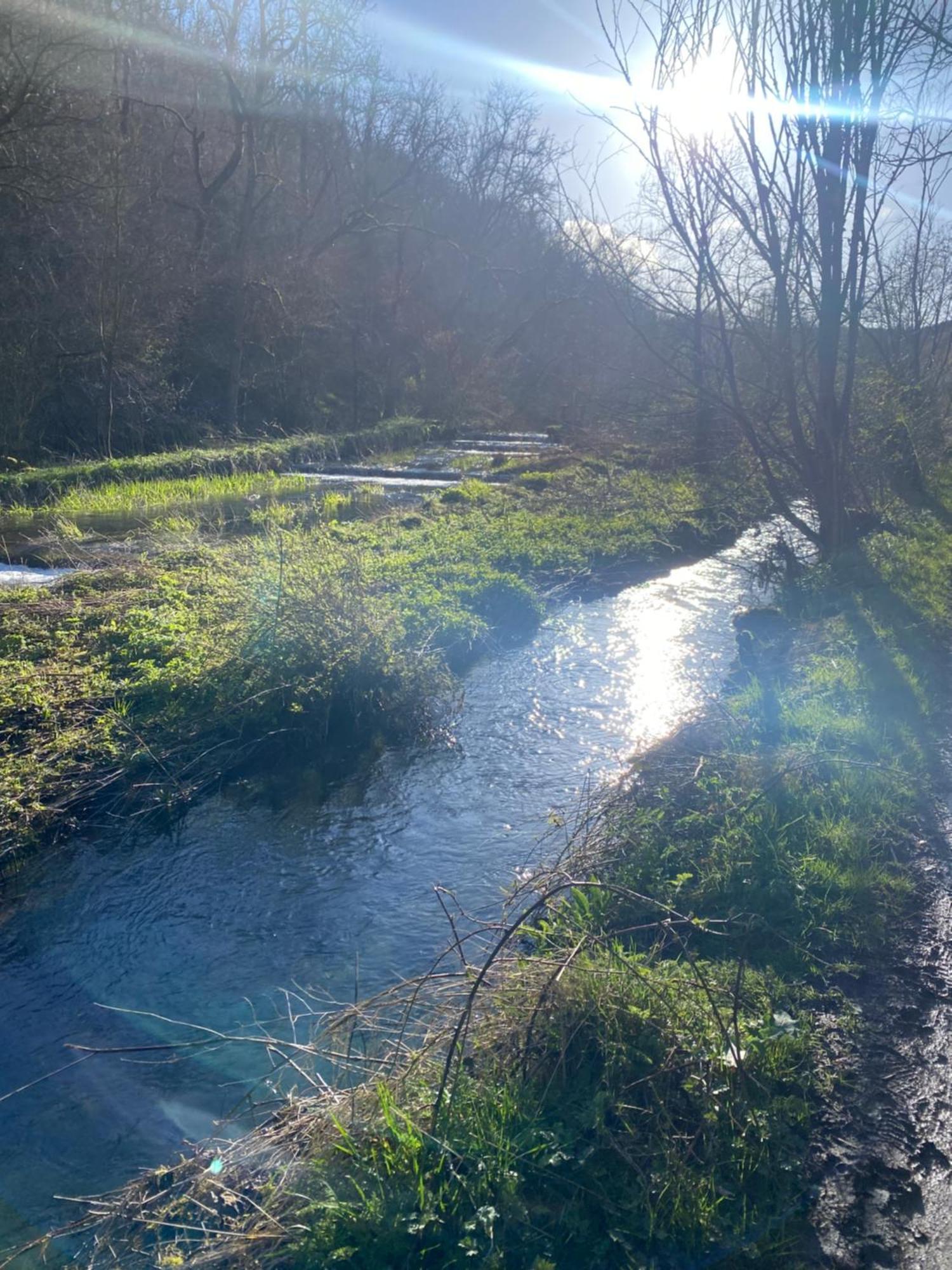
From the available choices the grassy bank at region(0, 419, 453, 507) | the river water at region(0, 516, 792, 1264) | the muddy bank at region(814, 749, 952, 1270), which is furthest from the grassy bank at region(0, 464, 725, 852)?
the grassy bank at region(0, 419, 453, 507)

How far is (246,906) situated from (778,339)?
7639 mm

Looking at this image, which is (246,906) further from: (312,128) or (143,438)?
(312,128)

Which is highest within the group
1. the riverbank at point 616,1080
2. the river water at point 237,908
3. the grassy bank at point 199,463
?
the grassy bank at point 199,463

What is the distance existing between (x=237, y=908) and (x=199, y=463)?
14.6 metres

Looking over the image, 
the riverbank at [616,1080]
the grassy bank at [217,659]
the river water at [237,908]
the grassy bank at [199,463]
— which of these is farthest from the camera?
the grassy bank at [199,463]

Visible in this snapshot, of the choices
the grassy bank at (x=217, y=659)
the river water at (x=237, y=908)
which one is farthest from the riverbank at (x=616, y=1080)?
the grassy bank at (x=217, y=659)

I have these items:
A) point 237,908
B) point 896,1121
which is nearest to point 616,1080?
point 896,1121

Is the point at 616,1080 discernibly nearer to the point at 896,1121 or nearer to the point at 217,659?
the point at 896,1121

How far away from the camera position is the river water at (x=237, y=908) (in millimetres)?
3637

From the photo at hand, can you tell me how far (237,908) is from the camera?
502 centimetres

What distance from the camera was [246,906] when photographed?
5031 mm

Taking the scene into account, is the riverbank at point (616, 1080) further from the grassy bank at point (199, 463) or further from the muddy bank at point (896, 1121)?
the grassy bank at point (199, 463)

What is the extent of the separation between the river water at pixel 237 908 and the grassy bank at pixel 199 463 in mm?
10511

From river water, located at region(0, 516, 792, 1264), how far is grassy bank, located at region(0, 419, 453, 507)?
10511 millimetres
